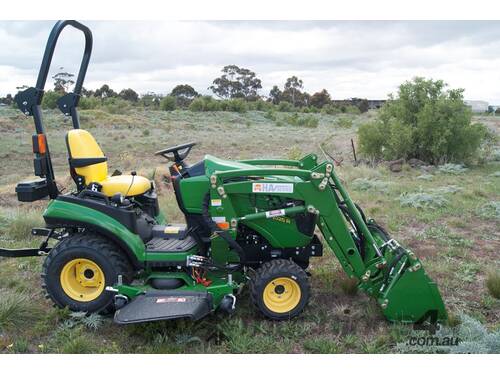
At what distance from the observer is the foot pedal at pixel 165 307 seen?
3.79 m

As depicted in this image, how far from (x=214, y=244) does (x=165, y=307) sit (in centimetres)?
77

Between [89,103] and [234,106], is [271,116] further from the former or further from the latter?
[89,103]

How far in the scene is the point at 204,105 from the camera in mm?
46188

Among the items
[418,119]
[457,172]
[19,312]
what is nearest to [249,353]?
[19,312]

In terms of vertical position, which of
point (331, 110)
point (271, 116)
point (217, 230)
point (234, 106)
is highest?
point (234, 106)

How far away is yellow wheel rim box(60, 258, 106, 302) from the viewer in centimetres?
432

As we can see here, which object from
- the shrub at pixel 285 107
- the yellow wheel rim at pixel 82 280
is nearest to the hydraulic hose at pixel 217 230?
the yellow wheel rim at pixel 82 280

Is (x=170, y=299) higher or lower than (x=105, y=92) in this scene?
lower

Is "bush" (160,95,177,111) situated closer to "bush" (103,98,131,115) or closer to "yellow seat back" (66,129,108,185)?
"bush" (103,98,131,115)

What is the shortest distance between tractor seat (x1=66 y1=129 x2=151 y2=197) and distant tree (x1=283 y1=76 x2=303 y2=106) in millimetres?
56727

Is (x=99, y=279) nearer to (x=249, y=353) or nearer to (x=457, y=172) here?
(x=249, y=353)

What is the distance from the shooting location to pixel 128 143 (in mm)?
21422

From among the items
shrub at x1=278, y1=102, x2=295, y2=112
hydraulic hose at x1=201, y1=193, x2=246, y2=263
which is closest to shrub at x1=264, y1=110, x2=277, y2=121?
shrub at x1=278, y1=102, x2=295, y2=112

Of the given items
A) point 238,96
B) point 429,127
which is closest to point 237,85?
point 238,96
